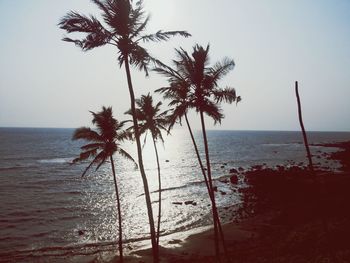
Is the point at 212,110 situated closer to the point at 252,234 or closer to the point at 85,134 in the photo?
the point at 85,134

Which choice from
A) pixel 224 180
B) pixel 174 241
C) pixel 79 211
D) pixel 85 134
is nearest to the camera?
pixel 85 134

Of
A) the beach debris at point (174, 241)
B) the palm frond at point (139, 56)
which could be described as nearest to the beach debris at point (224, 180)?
the beach debris at point (174, 241)

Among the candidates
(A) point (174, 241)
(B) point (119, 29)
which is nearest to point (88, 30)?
(B) point (119, 29)

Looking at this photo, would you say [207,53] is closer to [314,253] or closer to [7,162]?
[314,253]

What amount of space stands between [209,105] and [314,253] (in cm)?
1281

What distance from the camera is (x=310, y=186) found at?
2090 inches

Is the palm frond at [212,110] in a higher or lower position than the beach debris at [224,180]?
higher

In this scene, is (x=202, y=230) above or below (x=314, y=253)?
below

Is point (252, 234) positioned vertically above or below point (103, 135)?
below

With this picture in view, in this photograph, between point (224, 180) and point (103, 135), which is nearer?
point (103, 135)

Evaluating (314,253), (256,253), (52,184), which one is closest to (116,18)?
(314,253)

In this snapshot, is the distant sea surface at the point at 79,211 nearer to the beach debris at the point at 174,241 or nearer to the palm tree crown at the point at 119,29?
the beach debris at the point at 174,241

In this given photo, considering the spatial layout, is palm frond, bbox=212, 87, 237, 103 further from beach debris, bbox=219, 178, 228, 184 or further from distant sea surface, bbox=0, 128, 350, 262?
beach debris, bbox=219, 178, 228, 184

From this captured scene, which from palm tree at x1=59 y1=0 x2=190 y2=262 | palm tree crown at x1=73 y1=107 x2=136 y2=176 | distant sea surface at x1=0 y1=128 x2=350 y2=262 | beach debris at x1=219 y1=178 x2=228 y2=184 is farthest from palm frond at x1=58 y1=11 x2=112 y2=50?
beach debris at x1=219 y1=178 x2=228 y2=184
